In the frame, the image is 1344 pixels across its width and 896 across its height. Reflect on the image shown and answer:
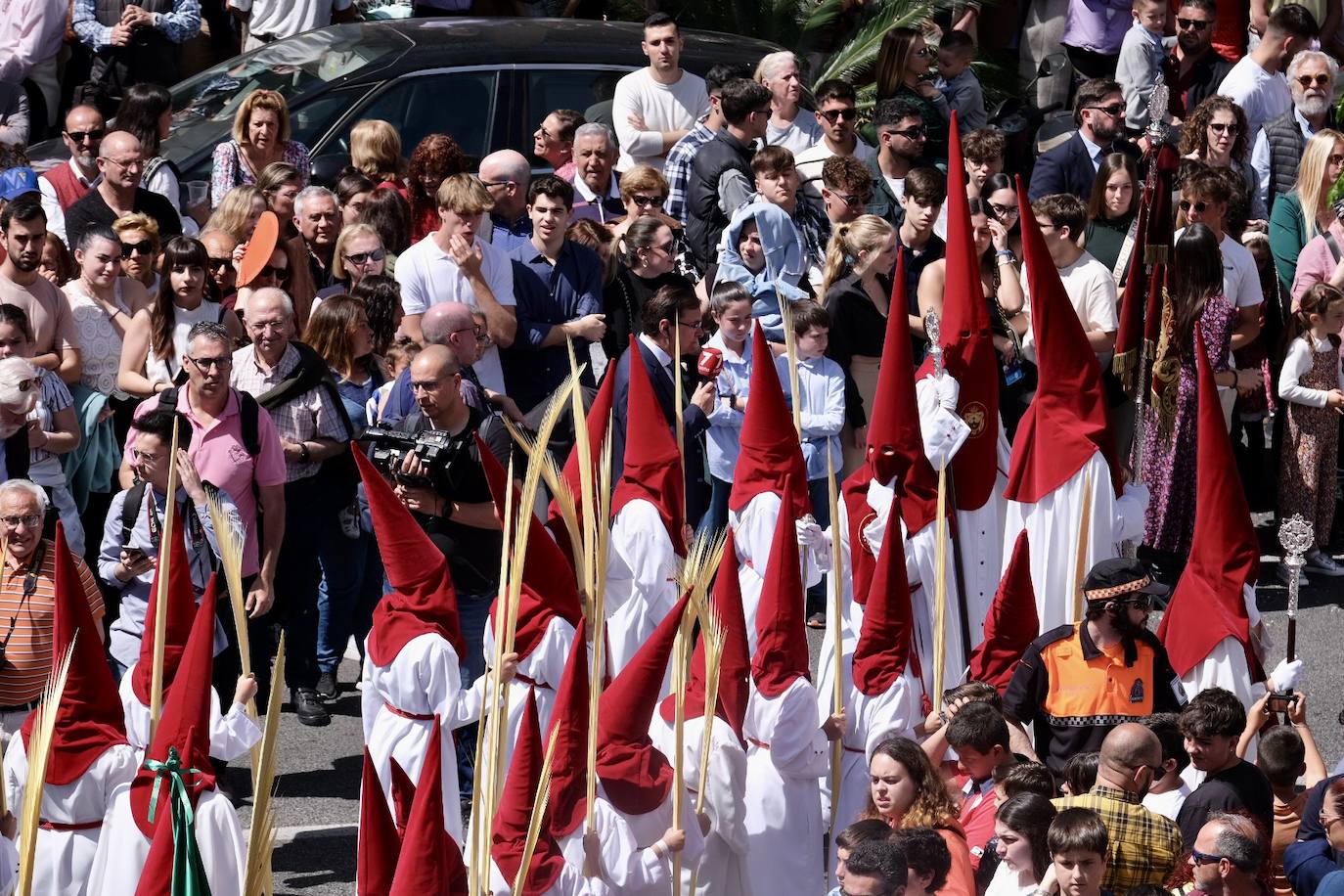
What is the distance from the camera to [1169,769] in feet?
23.2

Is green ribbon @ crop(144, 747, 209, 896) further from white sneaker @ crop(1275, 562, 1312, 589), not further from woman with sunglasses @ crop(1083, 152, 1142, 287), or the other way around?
white sneaker @ crop(1275, 562, 1312, 589)

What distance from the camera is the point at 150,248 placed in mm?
9578

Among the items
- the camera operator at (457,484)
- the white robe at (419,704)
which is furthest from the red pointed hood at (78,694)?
the camera operator at (457,484)

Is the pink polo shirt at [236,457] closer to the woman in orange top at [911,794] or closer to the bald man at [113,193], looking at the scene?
the bald man at [113,193]

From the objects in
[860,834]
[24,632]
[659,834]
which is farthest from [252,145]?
[860,834]

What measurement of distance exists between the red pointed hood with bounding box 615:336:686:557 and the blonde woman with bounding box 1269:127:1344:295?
4.74 metres

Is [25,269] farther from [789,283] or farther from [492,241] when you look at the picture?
[789,283]

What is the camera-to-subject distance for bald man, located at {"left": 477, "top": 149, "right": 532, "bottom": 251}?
1015 cm

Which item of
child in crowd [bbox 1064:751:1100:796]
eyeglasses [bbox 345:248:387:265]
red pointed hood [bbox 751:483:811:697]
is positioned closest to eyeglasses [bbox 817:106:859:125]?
eyeglasses [bbox 345:248:387:265]

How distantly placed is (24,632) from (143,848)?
1219 mm

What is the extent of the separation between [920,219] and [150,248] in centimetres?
339

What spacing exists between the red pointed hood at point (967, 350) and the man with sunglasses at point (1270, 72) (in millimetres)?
4806

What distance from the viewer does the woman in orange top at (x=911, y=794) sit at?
6.42 meters

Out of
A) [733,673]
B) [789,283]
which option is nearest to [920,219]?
[789,283]
